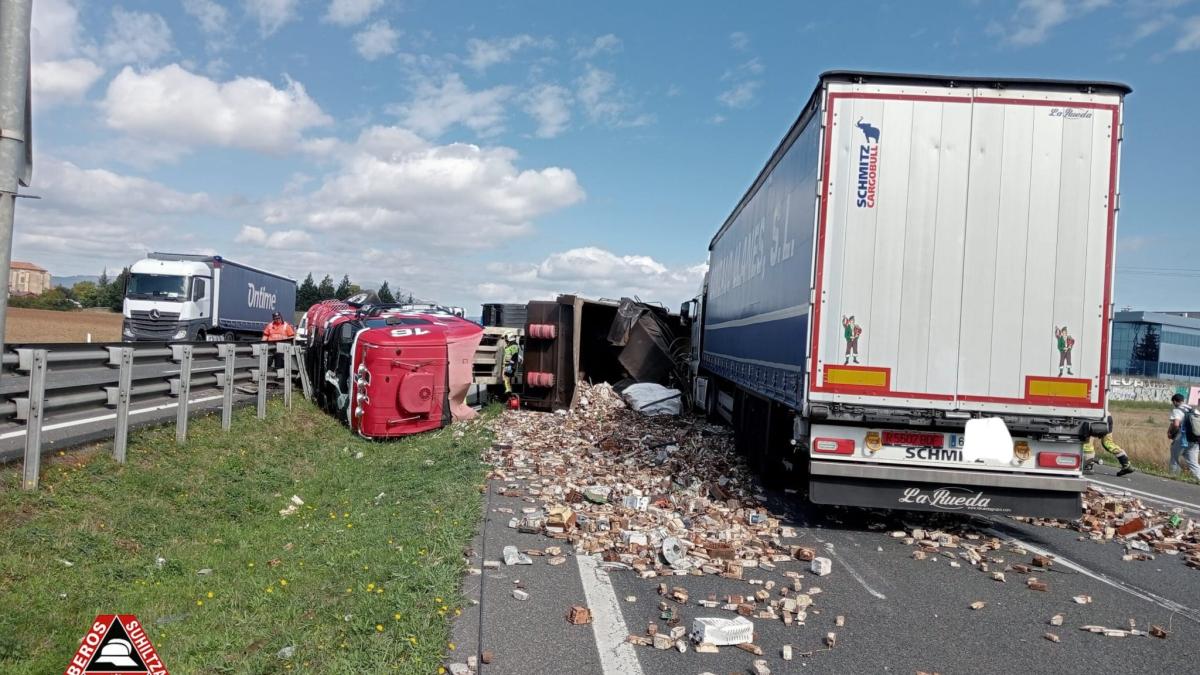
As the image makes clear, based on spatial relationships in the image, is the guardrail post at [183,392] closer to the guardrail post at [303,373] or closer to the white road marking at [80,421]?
the white road marking at [80,421]

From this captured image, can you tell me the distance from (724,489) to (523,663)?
520 cm

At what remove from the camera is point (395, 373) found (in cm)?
1204

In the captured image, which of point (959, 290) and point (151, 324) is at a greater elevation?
point (959, 290)

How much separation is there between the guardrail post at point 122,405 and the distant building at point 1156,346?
92.2 metres

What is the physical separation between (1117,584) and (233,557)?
21.7 feet

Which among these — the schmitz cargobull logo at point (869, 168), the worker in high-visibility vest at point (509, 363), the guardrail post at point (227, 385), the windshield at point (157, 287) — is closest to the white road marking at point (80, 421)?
the guardrail post at point (227, 385)

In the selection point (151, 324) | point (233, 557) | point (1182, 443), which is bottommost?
point (233, 557)

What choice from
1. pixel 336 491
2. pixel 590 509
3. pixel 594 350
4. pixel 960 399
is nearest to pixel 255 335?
pixel 594 350

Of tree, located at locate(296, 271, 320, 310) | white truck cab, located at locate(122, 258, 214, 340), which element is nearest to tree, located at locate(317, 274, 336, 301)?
tree, located at locate(296, 271, 320, 310)

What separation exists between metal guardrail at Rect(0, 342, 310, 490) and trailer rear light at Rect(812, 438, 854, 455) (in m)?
5.91

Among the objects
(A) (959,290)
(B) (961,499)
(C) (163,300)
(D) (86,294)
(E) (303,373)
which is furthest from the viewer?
(D) (86,294)

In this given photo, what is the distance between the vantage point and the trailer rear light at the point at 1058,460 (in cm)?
696

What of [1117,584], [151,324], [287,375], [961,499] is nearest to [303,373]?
[287,375]

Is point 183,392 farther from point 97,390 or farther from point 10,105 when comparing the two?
point 10,105
